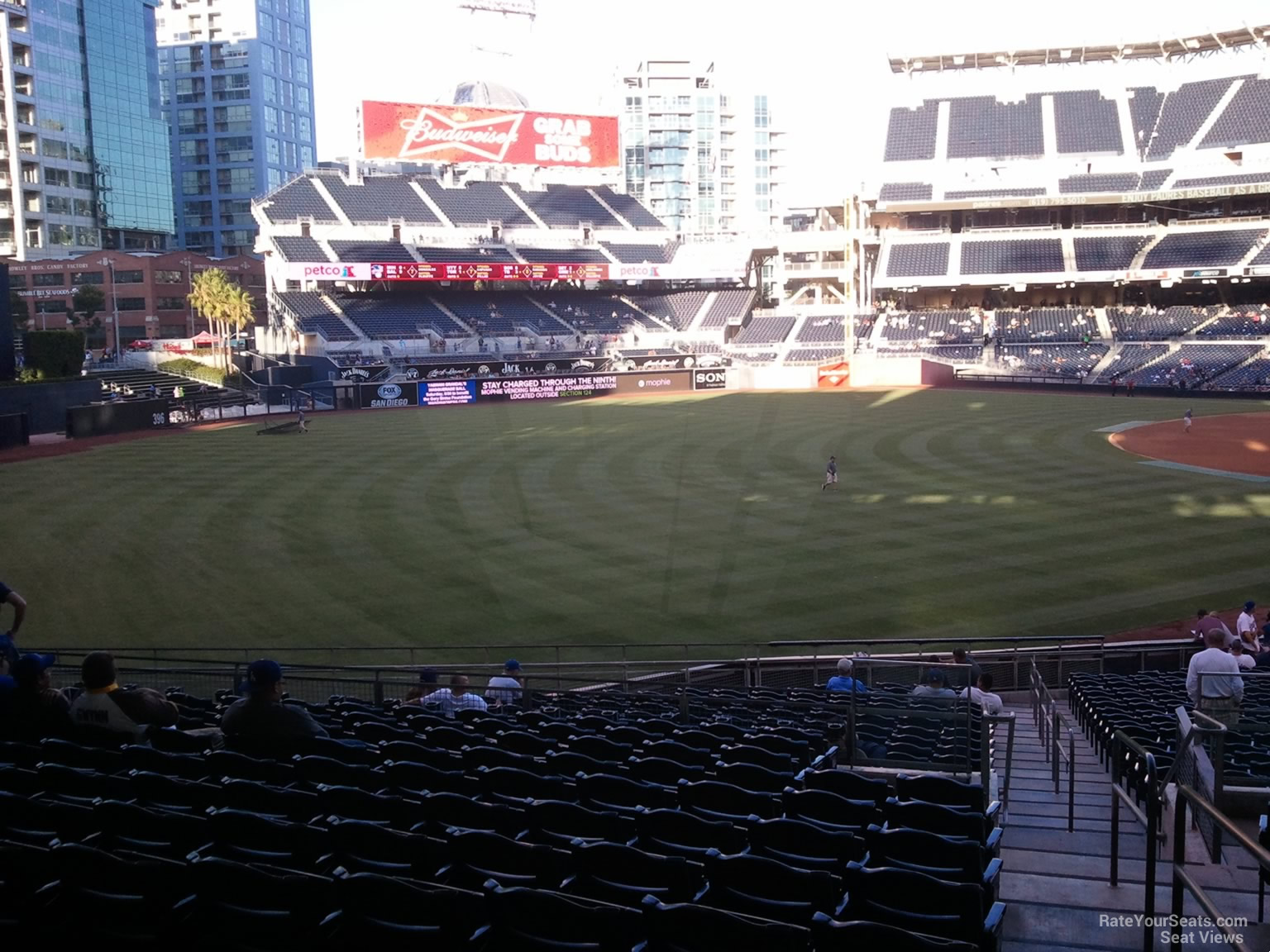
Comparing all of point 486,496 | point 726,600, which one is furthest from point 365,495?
point 726,600

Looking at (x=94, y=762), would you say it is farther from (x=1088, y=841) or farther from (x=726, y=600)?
(x=726, y=600)

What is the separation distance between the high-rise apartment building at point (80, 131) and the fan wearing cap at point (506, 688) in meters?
84.8

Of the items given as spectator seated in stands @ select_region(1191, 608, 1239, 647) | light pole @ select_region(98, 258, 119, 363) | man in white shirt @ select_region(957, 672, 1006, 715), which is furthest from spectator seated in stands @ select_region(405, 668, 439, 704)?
light pole @ select_region(98, 258, 119, 363)

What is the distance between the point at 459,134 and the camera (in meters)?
85.9

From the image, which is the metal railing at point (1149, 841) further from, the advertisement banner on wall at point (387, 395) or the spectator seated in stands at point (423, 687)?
the advertisement banner on wall at point (387, 395)

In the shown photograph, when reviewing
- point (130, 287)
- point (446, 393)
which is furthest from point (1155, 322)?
point (130, 287)

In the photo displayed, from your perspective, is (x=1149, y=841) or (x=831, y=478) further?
(x=831, y=478)

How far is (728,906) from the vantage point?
16.6 ft

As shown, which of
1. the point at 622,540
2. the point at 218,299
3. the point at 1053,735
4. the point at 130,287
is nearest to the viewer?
the point at 1053,735

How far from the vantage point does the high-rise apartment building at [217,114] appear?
130500 mm

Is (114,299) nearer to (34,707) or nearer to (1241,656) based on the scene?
(34,707)

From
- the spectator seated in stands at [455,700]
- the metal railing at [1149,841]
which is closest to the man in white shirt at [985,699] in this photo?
the metal railing at [1149,841]

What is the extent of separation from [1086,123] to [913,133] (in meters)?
12.8

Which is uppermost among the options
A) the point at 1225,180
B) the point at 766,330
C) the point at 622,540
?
the point at 1225,180
